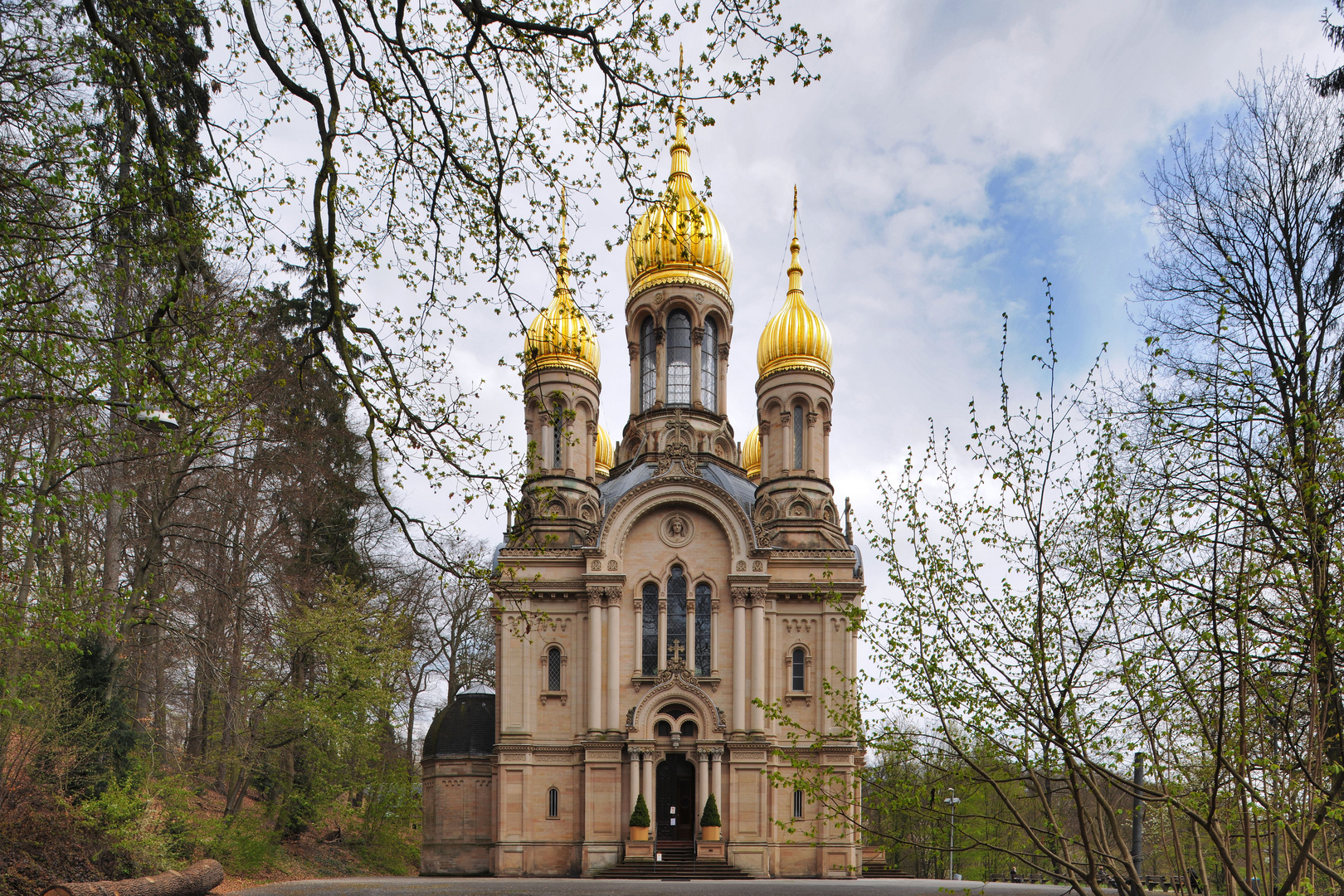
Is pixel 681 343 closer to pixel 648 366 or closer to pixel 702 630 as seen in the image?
pixel 648 366

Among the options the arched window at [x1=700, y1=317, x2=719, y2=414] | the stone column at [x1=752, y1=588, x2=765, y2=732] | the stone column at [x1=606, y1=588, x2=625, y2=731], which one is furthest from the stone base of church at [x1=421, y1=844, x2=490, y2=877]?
the arched window at [x1=700, y1=317, x2=719, y2=414]

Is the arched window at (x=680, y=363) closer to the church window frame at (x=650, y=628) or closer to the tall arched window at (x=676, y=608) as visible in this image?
the tall arched window at (x=676, y=608)

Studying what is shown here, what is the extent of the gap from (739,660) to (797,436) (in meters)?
8.63

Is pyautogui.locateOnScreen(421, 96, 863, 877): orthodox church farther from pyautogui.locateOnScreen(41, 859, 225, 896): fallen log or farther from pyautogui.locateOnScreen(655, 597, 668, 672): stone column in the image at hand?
pyautogui.locateOnScreen(41, 859, 225, 896): fallen log

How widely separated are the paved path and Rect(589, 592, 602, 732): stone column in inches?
188

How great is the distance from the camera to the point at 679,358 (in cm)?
4184

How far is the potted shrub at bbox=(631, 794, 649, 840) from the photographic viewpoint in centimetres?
3081

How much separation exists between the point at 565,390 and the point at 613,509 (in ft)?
19.1

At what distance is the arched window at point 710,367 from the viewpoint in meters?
42.0

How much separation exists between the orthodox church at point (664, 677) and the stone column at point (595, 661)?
0.06m

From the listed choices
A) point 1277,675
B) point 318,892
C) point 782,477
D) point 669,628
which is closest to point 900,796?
point 1277,675

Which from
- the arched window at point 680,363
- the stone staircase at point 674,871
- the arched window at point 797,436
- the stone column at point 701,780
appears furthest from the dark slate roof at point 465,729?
the arched window at point 680,363

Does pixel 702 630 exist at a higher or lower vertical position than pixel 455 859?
higher

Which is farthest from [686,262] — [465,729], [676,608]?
[465,729]
